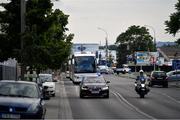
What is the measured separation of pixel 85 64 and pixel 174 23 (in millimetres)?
10328

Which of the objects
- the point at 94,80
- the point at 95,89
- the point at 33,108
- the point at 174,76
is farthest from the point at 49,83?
the point at 174,76

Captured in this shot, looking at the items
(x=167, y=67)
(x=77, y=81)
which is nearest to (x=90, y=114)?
(x=77, y=81)

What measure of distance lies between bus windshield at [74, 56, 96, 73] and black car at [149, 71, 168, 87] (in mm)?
5620

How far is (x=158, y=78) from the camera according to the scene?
6219 cm

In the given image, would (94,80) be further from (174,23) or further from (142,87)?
(174,23)

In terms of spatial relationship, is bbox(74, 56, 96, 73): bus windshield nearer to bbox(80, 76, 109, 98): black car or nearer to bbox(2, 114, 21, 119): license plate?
bbox(80, 76, 109, 98): black car

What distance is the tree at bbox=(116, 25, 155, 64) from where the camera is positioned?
16450cm

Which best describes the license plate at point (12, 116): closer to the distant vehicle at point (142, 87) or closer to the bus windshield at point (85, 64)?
the distant vehicle at point (142, 87)

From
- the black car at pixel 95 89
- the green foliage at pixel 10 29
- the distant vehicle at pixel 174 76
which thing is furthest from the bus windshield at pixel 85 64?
the green foliage at pixel 10 29

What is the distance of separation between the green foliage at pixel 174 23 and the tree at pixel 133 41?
101 meters

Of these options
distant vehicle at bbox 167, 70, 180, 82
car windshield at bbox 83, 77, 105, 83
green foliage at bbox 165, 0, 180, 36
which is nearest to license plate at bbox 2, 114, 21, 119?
car windshield at bbox 83, 77, 105, 83

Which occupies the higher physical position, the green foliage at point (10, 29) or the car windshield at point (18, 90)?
the green foliage at point (10, 29)

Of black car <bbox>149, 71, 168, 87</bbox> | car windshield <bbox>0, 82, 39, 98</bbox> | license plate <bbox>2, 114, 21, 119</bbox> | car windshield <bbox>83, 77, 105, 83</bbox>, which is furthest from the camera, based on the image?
black car <bbox>149, 71, 168, 87</bbox>

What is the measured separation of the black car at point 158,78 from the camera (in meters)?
61.6
